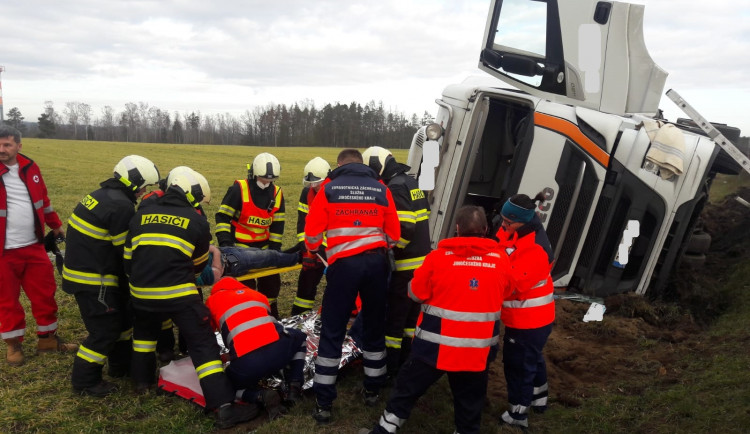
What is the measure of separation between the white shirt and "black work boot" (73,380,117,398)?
1450 mm

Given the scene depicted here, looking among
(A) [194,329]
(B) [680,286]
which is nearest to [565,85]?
(B) [680,286]

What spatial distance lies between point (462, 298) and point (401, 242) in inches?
45.6

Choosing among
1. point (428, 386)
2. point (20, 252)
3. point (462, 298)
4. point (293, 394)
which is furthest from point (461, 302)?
point (20, 252)

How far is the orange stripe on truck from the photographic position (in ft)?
18.1

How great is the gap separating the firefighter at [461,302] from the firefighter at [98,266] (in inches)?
92.2

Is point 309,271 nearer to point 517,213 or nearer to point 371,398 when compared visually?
point 371,398

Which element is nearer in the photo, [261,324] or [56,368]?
[261,324]

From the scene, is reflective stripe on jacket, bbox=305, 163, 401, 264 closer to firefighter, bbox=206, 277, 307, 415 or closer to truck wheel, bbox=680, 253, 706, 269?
firefighter, bbox=206, 277, 307, 415

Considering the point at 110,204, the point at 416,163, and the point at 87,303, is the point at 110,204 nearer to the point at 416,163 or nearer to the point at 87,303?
the point at 87,303

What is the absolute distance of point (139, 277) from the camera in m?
3.59

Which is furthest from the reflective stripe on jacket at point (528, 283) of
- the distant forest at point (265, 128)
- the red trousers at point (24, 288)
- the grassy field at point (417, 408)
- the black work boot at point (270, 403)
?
the distant forest at point (265, 128)

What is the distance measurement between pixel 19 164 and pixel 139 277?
1.95 m

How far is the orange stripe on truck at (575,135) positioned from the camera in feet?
18.1

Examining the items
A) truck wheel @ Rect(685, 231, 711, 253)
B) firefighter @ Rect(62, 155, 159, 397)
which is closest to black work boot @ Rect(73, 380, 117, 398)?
firefighter @ Rect(62, 155, 159, 397)
